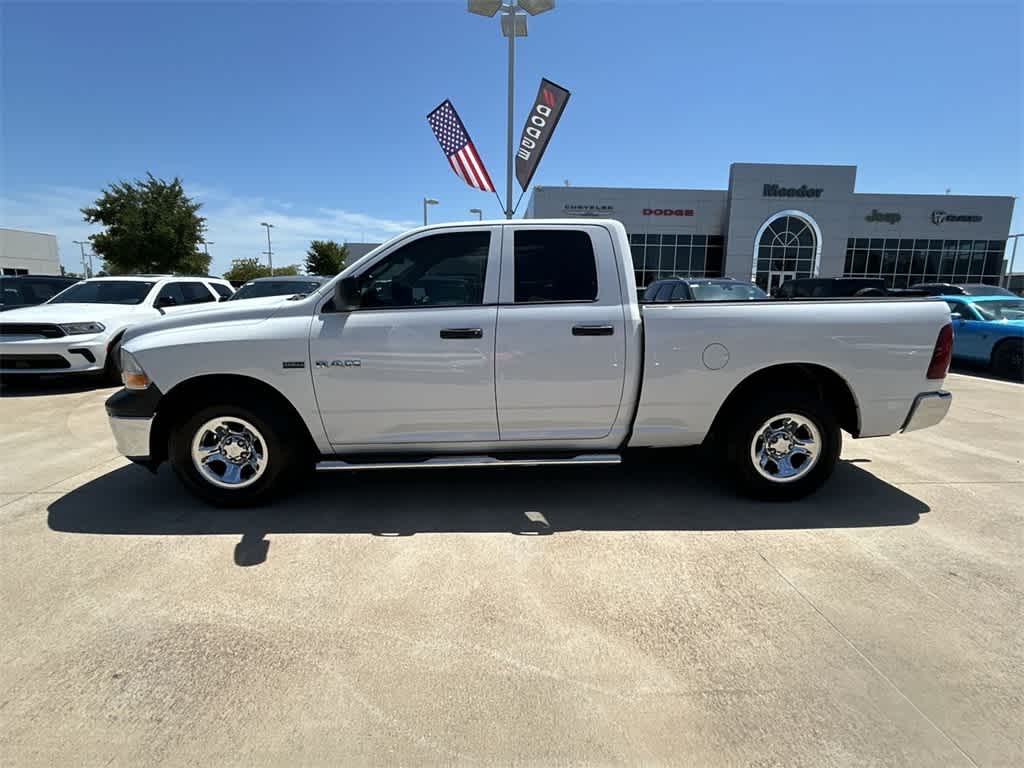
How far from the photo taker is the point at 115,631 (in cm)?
251

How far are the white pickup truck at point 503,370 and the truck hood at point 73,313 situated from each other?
555 cm

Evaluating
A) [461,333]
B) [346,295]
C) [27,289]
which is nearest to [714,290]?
[461,333]

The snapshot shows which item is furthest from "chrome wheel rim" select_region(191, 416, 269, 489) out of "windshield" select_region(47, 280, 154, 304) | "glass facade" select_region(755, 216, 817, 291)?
"glass facade" select_region(755, 216, 817, 291)

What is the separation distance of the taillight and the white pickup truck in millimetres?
14

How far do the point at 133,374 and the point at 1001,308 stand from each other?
14440 millimetres

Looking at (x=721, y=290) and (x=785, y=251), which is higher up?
(x=785, y=251)

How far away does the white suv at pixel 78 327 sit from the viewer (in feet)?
24.9

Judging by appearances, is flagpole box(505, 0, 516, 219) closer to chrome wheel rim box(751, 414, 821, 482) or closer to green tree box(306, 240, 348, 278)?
chrome wheel rim box(751, 414, 821, 482)

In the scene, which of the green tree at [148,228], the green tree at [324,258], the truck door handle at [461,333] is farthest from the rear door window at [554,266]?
the green tree at [324,258]

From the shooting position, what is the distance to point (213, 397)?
363cm

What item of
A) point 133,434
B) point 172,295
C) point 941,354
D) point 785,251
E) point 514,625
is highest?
point 785,251

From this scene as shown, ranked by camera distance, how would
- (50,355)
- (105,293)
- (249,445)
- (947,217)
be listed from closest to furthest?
(249,445) → (50,355) → (105,293) → (947,217)

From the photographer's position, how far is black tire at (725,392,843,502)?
3.74 metres

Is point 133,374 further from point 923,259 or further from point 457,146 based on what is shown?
point 923,259
